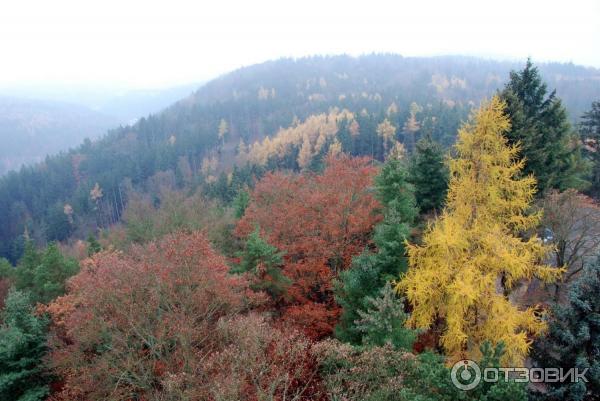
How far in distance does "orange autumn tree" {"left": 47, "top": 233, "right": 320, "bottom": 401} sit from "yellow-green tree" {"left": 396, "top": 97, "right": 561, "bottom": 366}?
589 cm

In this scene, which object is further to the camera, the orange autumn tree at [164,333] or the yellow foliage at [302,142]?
the yellow foliage at [302,142]

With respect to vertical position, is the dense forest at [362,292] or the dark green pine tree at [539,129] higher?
the dark green pine tree at [539,129]

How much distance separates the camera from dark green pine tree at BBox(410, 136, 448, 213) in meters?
22.5

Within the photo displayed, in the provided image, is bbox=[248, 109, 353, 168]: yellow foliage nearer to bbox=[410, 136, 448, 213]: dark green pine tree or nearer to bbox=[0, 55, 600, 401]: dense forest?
bbox=[0, 55, 600, 401]: dense forest

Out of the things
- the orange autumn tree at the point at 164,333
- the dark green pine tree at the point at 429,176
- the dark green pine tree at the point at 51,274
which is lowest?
the dark green pine tree at the point at 51,274

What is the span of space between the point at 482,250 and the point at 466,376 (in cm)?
587

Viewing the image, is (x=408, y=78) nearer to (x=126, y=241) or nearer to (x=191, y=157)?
(x=191, y=157)

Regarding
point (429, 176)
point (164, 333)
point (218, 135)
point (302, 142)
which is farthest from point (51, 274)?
point (218, 135)

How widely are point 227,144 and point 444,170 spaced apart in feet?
366

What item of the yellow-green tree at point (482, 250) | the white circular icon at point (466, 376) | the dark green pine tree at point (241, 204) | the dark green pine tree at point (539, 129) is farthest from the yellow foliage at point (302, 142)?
Result: the white circular icon at point (466, 376)

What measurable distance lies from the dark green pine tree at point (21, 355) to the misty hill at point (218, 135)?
50.2m

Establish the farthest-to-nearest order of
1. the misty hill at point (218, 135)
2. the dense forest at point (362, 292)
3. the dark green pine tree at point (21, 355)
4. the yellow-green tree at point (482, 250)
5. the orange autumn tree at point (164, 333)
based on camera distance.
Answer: the misty hill at point (218, 135) < the dark green pine tree at point (21, 355) < the yellow-green tree at point (482, 250) < the orange autumn tree at point (164, 333) < the dense forest at point (362, 292)

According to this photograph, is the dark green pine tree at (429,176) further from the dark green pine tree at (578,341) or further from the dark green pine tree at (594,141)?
the dark green pine tree at (594,141)

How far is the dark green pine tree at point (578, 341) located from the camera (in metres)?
9.97
